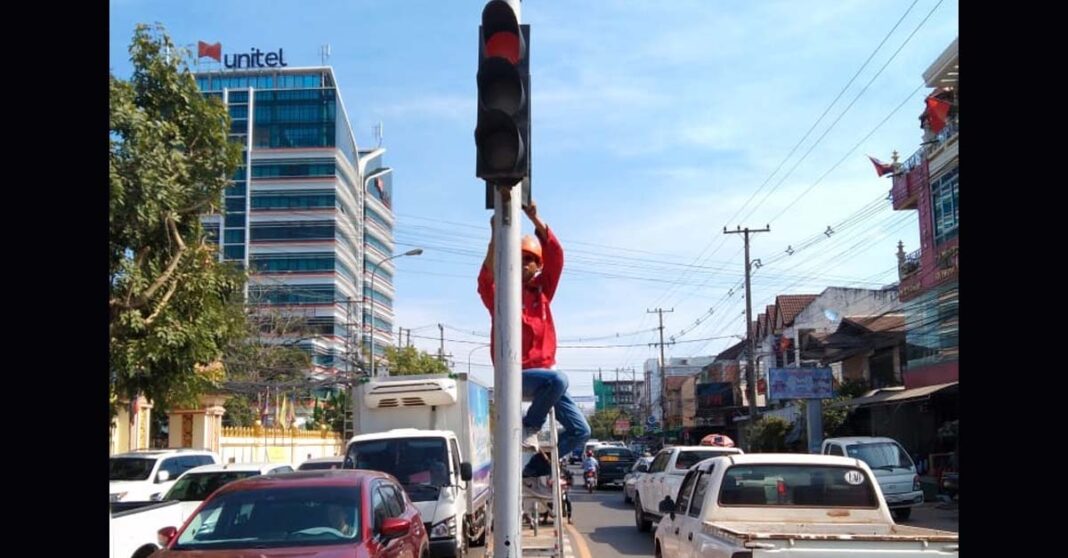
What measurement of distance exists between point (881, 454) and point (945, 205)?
11.8m

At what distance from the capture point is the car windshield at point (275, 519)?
8.27 meters

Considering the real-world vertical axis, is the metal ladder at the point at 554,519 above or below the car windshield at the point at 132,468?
above

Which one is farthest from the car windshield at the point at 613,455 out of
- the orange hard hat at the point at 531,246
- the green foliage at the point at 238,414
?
the orange hard hat at the point at 531,246

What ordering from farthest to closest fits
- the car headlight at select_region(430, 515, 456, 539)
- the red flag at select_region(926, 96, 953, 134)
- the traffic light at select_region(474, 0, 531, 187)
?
the red flag at select_region(926, 96, 953, 134), the car headlight at select_region(430, 515, 456, 539), the traffic light at select_region(474, 0, 531, 187)

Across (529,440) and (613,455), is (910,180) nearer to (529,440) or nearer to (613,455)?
(613,455)

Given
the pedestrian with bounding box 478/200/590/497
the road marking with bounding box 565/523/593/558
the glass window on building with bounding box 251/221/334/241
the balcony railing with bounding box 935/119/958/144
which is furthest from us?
the glass window on building with bounding box 251/221/334/241

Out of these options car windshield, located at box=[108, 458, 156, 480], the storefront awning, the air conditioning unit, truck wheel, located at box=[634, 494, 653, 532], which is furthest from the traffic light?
the storefront awning

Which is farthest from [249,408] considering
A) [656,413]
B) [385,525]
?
[656,413]

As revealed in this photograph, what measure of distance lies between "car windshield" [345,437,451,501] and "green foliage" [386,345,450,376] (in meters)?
46.8

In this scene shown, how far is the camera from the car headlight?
13594 mm

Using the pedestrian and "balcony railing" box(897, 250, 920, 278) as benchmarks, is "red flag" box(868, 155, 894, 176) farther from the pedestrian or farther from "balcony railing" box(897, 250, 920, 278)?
the pedestrian

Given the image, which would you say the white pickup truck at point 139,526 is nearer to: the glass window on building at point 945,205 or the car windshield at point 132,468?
the car windshield at point 132,468

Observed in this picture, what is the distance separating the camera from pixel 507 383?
210 inches

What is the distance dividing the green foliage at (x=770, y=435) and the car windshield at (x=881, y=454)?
18.2 metres
